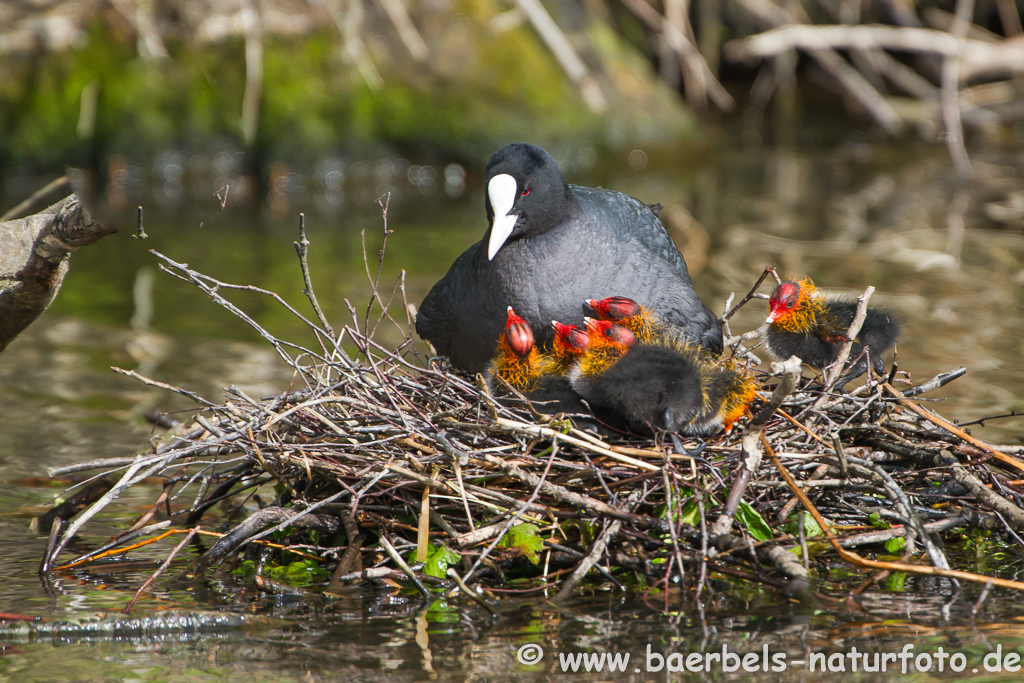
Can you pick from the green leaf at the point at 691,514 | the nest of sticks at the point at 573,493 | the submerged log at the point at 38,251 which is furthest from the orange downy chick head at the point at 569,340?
the submerged log at the point at 38,251

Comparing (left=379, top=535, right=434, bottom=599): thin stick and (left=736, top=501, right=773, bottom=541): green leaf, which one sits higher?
(left=736, top=501, right=773, bottom=541): green leaf

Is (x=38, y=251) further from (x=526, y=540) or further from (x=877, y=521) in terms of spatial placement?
(x=877, y=521)

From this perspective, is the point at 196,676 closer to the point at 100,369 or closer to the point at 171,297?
the point at 100,369

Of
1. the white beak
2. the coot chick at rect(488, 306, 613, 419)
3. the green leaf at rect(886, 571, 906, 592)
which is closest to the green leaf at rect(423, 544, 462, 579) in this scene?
the coot chick at rect(488, 306, 613, 419)

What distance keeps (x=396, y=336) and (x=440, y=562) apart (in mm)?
3439

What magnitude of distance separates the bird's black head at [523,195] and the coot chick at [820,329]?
813mm

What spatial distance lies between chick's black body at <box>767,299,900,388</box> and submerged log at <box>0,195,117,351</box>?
7.57 feet

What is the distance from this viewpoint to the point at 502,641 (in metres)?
2.91

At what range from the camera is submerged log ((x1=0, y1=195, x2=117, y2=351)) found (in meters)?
3.10

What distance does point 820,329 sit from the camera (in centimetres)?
388

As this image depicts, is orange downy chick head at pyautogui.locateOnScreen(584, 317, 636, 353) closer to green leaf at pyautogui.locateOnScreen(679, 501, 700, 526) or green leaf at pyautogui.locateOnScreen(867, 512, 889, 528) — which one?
green leaf at pyautogui.locateOnScreen(679, 501, 700, 526)

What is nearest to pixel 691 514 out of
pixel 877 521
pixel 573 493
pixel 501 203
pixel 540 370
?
pixel 573 493

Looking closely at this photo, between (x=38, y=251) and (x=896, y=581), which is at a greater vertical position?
(x=38, y=251)

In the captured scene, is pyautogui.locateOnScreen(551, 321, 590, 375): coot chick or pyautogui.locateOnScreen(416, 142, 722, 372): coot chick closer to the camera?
pyautogui.locateOnScreen(551, 321, 590, 375): coot chick
